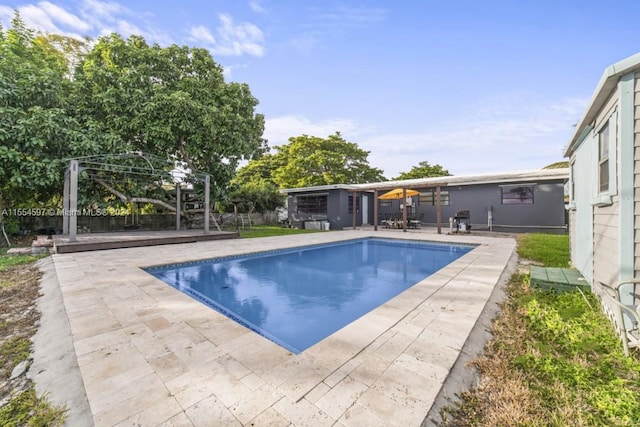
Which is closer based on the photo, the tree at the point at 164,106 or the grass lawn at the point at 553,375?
the grass lawn at the point at 553,375

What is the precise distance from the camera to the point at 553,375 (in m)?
1.94

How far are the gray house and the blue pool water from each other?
5335 mm

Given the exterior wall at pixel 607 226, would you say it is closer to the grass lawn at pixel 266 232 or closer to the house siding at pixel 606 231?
the house siding at pixel 606 231

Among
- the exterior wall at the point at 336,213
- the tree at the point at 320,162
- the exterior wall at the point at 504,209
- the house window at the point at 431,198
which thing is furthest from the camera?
the tree at the point at 320,162

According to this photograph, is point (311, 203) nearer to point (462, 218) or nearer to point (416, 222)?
point (416, 222)

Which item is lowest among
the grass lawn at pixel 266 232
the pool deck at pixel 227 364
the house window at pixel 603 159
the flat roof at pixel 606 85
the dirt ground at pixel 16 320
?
the dirt ground at pixel 16 320

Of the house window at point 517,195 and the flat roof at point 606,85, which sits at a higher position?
the flat roof at point 606,85

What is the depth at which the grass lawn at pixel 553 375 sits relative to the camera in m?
1.55

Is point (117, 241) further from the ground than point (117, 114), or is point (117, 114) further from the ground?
point (117, 114)

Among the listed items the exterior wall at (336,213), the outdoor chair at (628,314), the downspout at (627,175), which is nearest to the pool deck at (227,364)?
the outdoor chair at (628,314)

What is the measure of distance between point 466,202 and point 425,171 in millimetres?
15513

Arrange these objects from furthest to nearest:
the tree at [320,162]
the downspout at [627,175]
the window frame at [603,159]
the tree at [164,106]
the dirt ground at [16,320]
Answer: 1. the tree at [320,162]
2. the tree at [164,106]
3. the window frame at [603,159]
4. the downspout at [627,175]
5. the dirt ground at [16,320]

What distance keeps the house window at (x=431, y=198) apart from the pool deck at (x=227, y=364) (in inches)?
458
